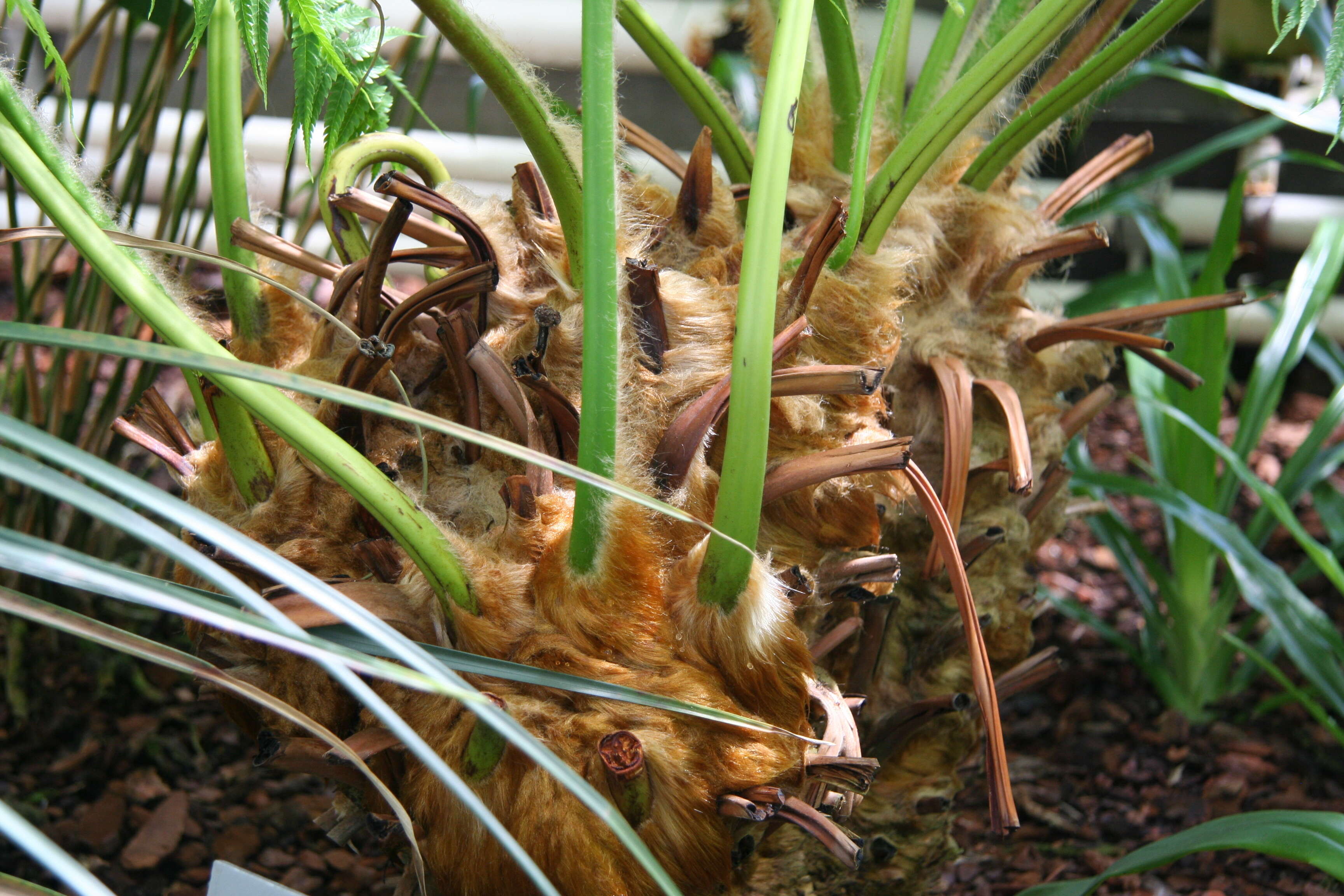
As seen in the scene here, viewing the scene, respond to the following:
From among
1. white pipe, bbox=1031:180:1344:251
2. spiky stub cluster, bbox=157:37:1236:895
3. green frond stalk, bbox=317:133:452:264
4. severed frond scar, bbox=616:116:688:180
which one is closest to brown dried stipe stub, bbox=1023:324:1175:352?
spiky stub cluster, bbox=157:37:1236:895

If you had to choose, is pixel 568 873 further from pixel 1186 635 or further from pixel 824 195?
pixel 1186 635

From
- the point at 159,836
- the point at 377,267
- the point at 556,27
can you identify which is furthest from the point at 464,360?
the point at 556,27

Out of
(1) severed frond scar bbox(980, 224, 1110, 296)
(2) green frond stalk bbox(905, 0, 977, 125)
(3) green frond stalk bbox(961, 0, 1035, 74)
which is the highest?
(3) green frond stalk bbox(961, 0, 1035, 74)

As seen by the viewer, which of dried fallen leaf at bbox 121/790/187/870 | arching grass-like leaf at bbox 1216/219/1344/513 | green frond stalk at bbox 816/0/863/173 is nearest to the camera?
green frond stalk at bbox 816/0/863/173

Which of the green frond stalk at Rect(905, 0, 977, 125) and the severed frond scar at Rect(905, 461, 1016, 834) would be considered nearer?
the severed frond scar at Rect(905, 461, 1016, 834)

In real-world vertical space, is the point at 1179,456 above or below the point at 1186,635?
above

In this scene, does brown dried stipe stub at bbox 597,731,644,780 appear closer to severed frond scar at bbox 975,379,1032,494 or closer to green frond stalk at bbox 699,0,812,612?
green frond stalk at bbox 699,0,812,612

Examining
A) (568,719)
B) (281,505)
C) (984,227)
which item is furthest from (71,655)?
(984,227)
